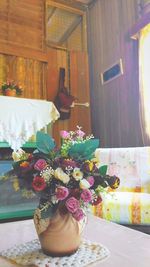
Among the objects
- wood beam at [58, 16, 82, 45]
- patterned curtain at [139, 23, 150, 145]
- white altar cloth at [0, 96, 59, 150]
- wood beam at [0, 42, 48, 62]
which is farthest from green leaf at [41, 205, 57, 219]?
wood beam at [58, 16, 82, 45]

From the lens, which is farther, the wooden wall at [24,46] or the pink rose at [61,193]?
the wooden wall at [24,46]

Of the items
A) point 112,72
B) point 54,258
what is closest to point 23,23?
point 112,72

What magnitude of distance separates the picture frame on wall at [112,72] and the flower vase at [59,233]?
2467 millimetres

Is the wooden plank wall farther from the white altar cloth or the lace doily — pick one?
the lace doily

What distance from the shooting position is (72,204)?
0.70 m

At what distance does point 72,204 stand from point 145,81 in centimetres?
213

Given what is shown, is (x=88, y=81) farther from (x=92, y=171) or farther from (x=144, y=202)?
(x=92, y=171)

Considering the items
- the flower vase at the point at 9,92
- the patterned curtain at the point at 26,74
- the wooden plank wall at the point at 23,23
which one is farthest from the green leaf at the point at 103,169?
the wooden plank wall at the point at 23,23

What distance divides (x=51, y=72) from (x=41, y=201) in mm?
2595

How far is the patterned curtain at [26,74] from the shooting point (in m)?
2.80

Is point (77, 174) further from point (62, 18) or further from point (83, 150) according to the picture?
point (62, 18)

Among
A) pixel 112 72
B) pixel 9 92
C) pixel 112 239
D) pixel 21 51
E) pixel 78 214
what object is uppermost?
pixel 21 51

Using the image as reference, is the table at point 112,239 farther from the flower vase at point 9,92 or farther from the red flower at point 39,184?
the flower vase at point 9,92

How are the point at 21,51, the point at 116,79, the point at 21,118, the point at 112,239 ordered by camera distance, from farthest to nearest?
the point at 116,79 → the point at 21,51 → the point at 21,118 → the point at 112,239
